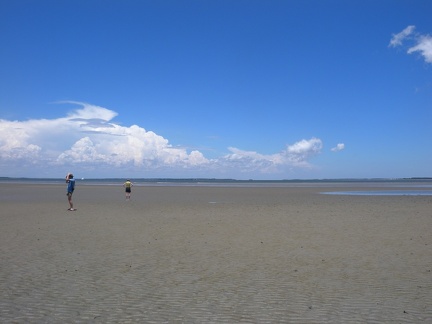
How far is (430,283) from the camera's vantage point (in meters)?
8.51

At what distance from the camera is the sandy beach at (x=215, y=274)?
21.8 ft

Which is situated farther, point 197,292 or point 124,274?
point 124,274

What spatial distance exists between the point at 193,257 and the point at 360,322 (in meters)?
5.86

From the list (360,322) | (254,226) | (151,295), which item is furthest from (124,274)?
(254,226)

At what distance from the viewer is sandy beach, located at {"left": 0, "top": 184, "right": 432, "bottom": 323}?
262 inches

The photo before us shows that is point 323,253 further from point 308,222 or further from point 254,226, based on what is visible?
point 308,222

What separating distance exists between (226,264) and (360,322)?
184 inches

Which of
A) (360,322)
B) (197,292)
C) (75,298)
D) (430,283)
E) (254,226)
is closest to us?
(360,322)

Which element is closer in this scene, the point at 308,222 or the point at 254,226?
the point at 254,226

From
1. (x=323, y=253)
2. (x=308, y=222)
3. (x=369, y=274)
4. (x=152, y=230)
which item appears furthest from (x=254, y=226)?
(x=369, y=274)

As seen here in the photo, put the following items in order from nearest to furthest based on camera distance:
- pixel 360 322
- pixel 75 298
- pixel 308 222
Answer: pixel 360 322
pixel 75 298
pixel 308 222

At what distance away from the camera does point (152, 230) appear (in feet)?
55.1

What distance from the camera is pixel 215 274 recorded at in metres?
9.34

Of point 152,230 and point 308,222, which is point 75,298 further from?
point 308,222
